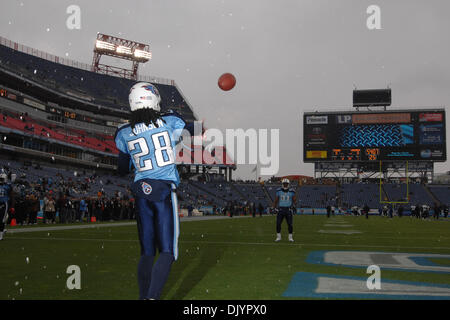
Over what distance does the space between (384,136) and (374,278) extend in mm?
48597

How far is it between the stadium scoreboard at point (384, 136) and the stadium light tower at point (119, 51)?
28.1m

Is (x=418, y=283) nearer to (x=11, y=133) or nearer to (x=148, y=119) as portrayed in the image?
(x=148, y=119)

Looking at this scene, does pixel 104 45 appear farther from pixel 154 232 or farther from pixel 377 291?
pixel 154 232

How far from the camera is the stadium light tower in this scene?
203 feet

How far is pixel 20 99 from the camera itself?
47000 millimetres

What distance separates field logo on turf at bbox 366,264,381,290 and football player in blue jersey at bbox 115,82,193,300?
267cm

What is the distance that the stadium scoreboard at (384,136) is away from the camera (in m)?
50.8

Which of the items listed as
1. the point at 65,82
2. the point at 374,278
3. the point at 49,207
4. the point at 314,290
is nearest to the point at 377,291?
the point at 314,290

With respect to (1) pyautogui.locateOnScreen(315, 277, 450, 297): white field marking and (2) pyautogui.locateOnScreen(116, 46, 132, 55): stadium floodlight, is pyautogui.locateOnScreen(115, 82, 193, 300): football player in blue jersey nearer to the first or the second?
(1) pyautogui.locateOnScreen(315, 277, 450, 297): white field marking

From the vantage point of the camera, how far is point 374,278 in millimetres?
5777

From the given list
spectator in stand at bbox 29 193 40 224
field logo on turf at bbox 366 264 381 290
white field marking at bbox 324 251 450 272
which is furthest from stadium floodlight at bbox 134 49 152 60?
field logo on turf at bbox 366 264 381 290

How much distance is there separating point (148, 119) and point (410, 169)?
200ft

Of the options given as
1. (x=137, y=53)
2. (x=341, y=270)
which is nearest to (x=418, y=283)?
(x=341, y=270)

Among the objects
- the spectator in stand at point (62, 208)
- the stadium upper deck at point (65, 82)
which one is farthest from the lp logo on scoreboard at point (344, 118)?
the spectator in stand at point (62, 208)
